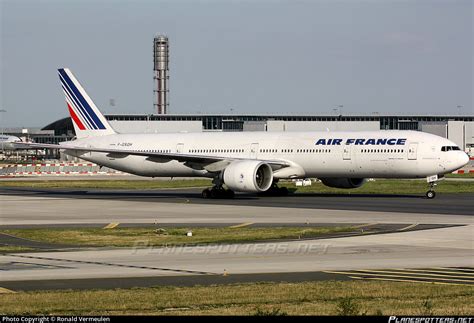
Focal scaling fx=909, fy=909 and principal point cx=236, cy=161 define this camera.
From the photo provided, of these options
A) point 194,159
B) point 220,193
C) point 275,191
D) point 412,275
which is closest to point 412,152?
point 275,191

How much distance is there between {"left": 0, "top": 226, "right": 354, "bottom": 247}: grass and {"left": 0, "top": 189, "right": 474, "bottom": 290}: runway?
1.87m

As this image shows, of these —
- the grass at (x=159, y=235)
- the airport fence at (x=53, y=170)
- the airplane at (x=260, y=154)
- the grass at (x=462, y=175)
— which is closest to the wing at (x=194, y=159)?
the airplane at (x=260, y=154)

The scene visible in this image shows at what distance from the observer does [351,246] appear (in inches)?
1105

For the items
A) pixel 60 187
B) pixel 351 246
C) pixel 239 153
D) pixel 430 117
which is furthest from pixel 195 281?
pixel 430 117

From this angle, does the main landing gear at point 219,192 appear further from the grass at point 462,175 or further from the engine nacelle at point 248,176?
the grass at point 462,175

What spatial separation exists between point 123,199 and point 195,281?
35765 millimetres

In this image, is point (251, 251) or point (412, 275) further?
point (251, 251)

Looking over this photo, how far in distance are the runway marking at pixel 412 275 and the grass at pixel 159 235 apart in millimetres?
8477

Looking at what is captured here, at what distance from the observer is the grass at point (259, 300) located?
16.4 m

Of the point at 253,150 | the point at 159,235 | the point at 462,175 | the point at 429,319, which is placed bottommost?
the point at 462,175

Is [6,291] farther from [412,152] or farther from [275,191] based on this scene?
[275,191]

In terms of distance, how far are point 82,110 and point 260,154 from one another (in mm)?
15054

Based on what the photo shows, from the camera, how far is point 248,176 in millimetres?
53219

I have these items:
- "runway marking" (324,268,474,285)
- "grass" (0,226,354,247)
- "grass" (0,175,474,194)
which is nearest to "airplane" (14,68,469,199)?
"grass" (0,175,474,194)
